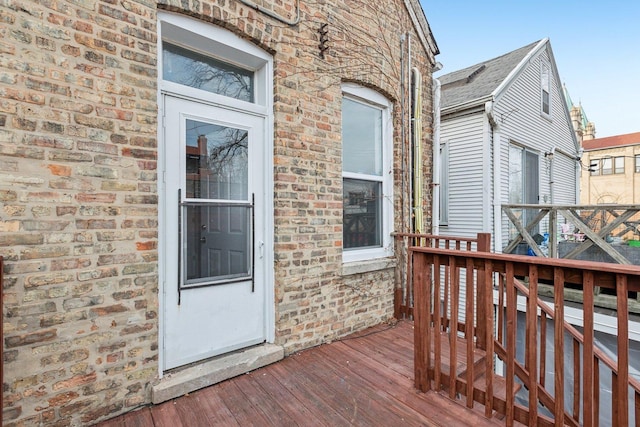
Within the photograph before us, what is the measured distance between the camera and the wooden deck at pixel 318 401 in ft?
6.16

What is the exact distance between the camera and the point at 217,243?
97.0 inches

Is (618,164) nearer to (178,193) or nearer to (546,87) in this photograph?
(546,87)

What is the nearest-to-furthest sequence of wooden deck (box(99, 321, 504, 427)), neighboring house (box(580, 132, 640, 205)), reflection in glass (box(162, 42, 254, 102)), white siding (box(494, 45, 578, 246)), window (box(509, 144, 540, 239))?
wooden deck (box(99, 321, 504, 427)) < reflection in glass (box(162, 42, 254, 102)) < white siding (box(494, 45, 578, 246)) < window (box(509, 144, 540, 239)) < neighboring house (box(580, 132, 640, 205))

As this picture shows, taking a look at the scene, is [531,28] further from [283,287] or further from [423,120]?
[283,287]

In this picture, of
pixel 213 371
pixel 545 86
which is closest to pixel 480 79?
pixel 545 86

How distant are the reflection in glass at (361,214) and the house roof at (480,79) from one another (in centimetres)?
450

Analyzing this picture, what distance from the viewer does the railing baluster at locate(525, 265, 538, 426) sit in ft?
5.44

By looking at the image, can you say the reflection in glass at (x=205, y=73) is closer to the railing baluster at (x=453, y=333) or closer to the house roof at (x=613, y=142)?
the railing baluster at (x=453, y=333)

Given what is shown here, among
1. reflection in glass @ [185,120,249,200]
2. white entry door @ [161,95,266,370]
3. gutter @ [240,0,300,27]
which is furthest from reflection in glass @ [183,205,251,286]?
gutter @ [240,0,300,27]

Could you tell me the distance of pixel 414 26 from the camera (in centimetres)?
404

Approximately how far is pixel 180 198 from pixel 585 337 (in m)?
2.53

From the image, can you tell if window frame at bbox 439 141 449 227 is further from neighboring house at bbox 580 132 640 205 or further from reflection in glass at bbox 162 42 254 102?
neighboring house at bbox 580 132 640 205

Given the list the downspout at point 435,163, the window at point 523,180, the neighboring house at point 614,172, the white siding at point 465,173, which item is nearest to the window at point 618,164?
the neighboring house at point 614,172

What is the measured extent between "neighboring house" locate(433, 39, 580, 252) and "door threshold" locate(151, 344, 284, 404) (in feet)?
18.4
